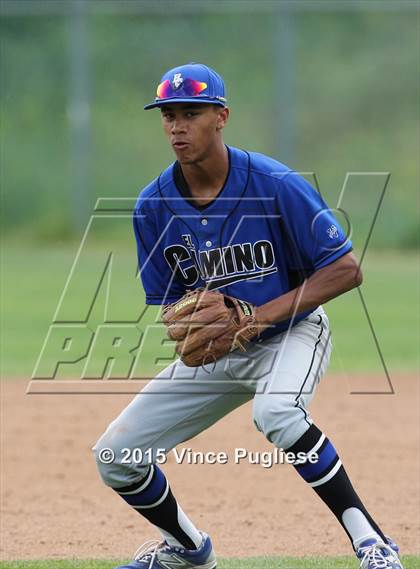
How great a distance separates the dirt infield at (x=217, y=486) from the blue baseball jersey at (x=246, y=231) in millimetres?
1419

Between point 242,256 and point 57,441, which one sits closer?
point 242,256

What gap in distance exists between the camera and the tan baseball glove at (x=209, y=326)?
393cm

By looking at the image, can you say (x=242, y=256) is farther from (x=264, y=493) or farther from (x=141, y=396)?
(x=264, y=493)

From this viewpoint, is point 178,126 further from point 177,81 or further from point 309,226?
point 309,226

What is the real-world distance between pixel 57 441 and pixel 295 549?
8.87ft

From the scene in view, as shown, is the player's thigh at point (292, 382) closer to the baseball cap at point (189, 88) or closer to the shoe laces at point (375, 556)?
the shoe laces at point (375, 556)

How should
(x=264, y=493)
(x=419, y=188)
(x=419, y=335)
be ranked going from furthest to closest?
(x=419, y=188), (x=419, y=335), (x=264, y=493)

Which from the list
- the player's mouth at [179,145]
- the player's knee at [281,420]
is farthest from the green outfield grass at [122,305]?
the player's knee at [281,420]

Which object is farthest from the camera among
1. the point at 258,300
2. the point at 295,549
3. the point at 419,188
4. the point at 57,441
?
the point at 419,188

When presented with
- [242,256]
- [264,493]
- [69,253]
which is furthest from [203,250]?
[69,253]

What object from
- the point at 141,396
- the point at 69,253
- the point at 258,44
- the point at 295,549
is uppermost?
the point at 141,396

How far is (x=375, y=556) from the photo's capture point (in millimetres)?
3693

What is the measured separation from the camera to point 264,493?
5.94 metres

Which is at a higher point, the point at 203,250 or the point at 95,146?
the point at 203,250
